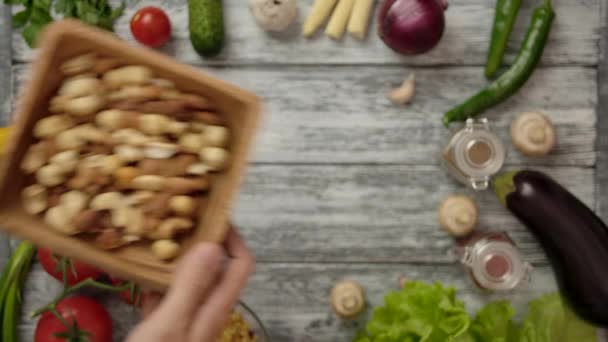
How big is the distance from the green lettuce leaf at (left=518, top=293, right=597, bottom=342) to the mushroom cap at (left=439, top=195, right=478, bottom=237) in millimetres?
174

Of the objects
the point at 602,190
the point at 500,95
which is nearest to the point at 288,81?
the point at 500,95

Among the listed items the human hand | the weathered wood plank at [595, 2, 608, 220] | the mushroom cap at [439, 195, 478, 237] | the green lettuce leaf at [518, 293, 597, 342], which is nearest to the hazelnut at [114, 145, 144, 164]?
the human hand

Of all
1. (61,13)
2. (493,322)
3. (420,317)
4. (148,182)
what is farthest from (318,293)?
(61,13)

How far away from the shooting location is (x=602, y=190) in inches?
43.3

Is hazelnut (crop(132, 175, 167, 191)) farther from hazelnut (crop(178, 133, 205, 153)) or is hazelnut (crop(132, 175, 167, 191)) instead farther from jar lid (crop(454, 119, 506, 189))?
jar lid (crop(454, 119, 506, 189))

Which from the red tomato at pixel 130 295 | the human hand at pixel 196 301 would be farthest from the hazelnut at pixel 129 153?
the red tomato at pixel 130 295

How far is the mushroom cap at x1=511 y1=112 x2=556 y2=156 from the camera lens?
1041 millimetres

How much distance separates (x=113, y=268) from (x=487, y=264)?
63 cm

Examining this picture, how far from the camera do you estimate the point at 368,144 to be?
1.08 m

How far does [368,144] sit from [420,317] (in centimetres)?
31

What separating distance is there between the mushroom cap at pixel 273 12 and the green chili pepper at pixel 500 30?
349mm

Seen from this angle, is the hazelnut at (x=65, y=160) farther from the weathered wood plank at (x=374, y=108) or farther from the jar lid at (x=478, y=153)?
the jar lid at (x=478, y=153)

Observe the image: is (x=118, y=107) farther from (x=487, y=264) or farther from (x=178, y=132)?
(x=487, y=264)

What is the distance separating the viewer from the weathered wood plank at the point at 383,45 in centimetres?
108
